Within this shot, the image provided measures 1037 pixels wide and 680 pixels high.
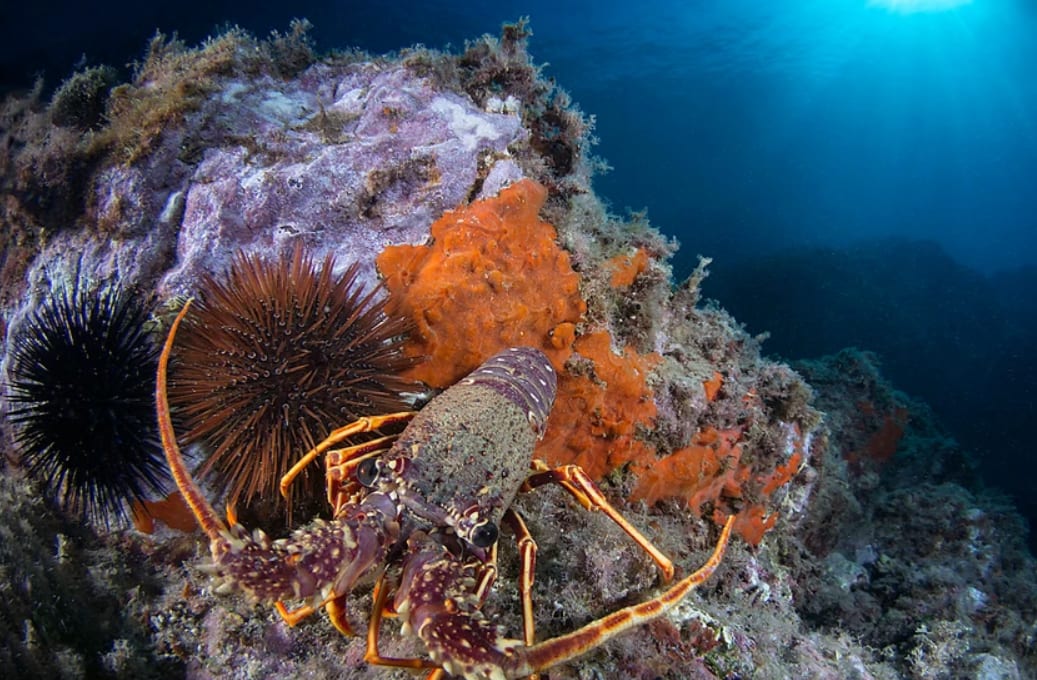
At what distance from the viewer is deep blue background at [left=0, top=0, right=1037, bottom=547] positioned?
795 inches

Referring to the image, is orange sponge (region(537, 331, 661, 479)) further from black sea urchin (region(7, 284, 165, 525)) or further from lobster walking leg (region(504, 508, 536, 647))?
black sea urchin (region(7, 284, 165, 525))

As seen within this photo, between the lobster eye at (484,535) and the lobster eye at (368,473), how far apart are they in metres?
0.57

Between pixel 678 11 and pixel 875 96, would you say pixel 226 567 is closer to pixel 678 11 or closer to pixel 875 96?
pixel 678 11

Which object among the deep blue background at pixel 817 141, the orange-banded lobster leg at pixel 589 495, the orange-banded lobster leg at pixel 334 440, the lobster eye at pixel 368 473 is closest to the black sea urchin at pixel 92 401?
the orange-banded lobster leg at pixel 334 440

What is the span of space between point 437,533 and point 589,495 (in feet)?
3.07

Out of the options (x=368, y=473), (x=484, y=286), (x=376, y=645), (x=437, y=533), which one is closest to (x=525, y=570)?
(x=437, y=533)

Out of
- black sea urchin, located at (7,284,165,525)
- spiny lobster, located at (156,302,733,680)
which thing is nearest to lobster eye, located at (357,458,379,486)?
spiny lobster, located at (156,302,733,680)

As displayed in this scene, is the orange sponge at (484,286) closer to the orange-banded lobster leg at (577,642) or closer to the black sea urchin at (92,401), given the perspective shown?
the black sea urchin at (92,401)

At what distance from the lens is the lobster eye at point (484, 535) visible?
2.54 m

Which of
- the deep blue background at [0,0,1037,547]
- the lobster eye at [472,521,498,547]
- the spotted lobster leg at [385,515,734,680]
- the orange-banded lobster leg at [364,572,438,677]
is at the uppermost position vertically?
the deep blue background at [0,0,1037,547]

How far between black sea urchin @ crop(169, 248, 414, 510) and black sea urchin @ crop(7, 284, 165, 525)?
0.32 metres

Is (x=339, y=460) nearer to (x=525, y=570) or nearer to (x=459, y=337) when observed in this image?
(x=525, y=570)

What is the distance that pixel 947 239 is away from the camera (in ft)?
198

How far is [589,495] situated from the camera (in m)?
3.08
